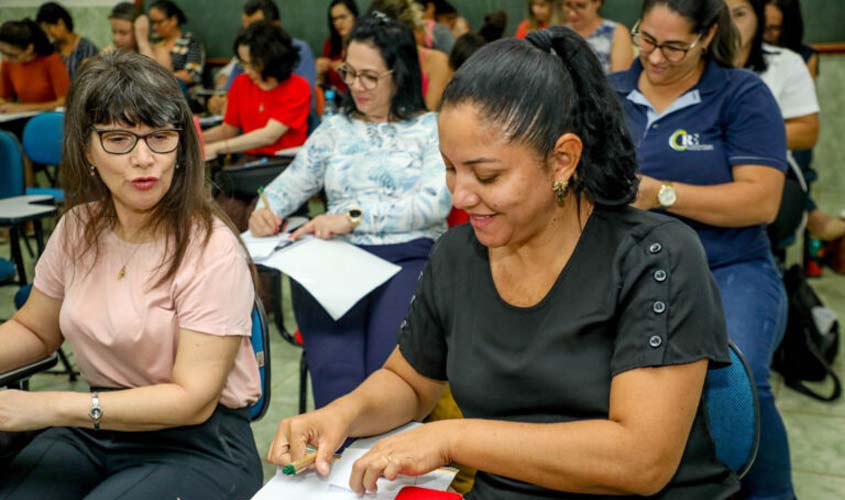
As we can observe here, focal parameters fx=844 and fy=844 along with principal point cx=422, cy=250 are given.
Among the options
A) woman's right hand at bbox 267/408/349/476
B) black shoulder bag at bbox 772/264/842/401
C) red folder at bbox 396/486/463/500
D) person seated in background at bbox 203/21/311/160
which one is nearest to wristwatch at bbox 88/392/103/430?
woman's right hand at bbox 267/408/349/476

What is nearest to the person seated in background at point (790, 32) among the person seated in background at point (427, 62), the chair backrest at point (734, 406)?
the person seated in background at point (427, 62)

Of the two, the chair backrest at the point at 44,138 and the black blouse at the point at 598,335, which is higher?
the black blouse at the point at 598,335

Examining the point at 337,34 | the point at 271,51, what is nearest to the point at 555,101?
the point at 271,51

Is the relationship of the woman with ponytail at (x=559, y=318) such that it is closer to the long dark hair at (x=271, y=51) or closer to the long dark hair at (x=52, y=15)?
the long dark hair at (x=271, y=51)

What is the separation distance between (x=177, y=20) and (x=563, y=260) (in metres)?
6.96

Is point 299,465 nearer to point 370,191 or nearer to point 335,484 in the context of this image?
point 335,484

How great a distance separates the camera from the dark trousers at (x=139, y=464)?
4.93 feet

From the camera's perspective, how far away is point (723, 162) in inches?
87.4

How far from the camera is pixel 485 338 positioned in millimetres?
1288

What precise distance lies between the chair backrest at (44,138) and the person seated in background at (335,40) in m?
1.89

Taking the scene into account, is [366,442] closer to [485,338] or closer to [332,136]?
[485,338]

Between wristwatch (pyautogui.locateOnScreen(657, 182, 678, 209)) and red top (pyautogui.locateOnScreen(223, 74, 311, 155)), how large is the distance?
8.35ft

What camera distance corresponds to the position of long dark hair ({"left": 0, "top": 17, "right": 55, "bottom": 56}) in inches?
246

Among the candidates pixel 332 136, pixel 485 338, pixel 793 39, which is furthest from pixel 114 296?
pixel 793 39
